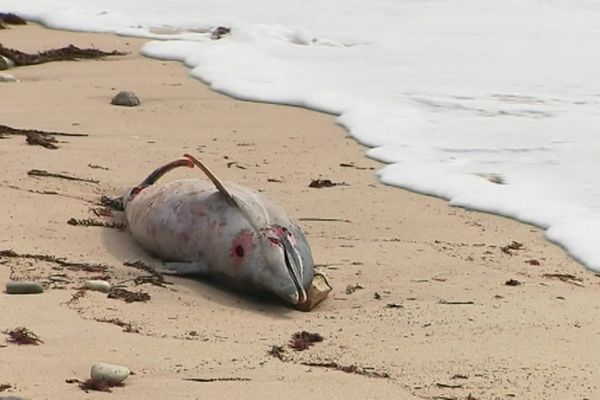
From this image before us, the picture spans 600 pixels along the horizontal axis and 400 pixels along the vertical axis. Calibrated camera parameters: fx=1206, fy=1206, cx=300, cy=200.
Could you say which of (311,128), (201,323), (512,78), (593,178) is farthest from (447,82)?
(201,323)

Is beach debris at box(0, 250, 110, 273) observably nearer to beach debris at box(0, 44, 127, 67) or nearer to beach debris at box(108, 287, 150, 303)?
beach debris at box(108, 287, 150, 303)

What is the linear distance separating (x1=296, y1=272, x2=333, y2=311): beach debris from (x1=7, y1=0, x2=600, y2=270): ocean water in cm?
121

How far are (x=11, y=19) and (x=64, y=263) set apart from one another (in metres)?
6.53

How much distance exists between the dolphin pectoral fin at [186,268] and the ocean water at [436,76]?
155 cm

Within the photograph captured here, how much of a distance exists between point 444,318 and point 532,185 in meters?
2.17

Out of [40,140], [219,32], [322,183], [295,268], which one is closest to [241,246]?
[295,268]

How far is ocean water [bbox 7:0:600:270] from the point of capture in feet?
19.5

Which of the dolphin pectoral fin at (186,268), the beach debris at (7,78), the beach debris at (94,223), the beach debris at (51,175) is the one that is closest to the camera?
the dolphin pectoral fin at (186,268)

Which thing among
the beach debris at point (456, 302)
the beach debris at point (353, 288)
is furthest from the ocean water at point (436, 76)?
the beach debris at point (353, 288)

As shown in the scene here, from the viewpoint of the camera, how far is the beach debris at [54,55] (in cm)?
820

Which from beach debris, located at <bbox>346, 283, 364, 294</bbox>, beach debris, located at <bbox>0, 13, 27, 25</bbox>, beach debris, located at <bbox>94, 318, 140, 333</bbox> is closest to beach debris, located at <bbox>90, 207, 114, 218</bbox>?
beach debris, located at <bbox>346, 283, 364, 294</bbox>

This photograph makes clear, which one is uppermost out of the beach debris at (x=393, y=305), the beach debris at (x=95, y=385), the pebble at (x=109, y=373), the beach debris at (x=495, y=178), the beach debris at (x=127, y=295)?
the pebble at (x=109, y=373)

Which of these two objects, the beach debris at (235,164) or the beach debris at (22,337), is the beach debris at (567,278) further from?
the beach debris at (22,337)

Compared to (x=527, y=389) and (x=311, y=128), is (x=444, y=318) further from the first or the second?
(x=311, y=128)
